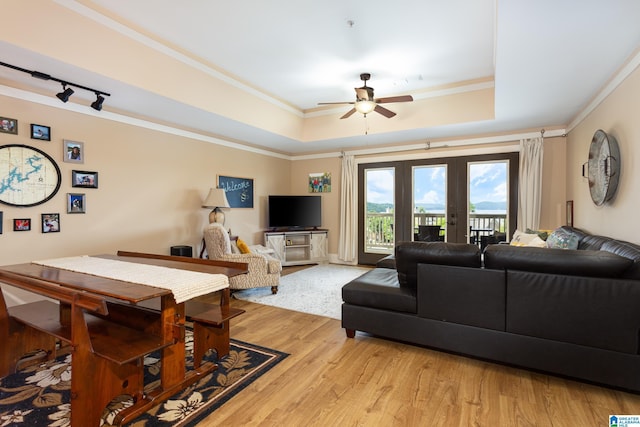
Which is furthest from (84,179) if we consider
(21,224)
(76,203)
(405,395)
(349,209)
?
(349,209)

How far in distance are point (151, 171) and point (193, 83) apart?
1.45 metres

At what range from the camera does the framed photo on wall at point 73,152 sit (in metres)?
3.55

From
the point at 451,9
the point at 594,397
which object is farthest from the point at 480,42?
the point at 594,397

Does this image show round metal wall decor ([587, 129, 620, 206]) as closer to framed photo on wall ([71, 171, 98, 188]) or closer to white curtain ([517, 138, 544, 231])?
white curtain ([517, 138, 544, 231])

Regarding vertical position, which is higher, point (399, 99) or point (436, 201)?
point (399, 99)

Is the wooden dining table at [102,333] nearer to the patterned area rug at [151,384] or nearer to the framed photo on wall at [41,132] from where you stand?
the patterned area rug at [151,384]

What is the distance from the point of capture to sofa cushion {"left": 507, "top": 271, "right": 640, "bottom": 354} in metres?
1.96

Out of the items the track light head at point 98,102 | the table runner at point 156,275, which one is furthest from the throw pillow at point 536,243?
the track light head at point 98,102

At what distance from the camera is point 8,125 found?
313 centimetres

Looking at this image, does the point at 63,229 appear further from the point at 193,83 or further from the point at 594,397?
the point at 594,397

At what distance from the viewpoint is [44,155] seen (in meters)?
3.38

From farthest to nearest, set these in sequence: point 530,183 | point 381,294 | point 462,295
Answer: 1. point 530,183
2. point 381,294
3. point 462,295

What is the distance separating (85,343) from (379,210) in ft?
18.1

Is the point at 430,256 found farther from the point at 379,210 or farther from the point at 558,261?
the point at 379,210
